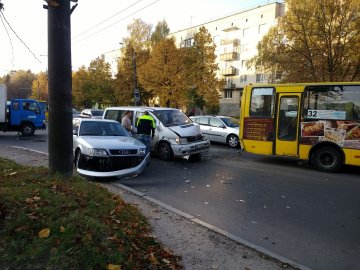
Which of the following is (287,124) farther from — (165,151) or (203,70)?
(203,70)

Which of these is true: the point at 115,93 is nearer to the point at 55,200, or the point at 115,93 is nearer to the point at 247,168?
the point at 247,168

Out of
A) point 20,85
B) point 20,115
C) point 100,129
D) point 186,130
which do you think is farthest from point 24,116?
point 20,85

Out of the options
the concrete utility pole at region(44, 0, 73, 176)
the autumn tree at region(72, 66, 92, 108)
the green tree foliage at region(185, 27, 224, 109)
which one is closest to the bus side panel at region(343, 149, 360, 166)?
the concrete utility pole at region(44, 0, 73, 176)

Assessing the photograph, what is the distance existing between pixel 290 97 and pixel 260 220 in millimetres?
6840

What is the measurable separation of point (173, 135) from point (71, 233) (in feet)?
26.6

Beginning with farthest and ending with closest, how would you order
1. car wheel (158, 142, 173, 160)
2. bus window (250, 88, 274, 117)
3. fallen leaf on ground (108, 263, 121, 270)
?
bus window (250, 88, 274, 117)
car wheel (158, 142, 173, 160)
fallen leaf on ground (108, 263, 121, 270)

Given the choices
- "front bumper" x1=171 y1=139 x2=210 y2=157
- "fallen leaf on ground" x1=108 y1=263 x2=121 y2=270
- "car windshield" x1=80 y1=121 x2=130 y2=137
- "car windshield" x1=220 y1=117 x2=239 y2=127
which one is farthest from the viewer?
"car windshield" x1=220 y1=117 x2=239 y2=127

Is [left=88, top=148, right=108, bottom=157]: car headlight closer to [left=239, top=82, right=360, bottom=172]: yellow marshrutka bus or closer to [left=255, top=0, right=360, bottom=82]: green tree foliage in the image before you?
[left=239, top=82, right=360, bottom=172]: yellow marshrutka bus

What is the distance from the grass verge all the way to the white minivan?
6.15 m

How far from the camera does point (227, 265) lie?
429 cm

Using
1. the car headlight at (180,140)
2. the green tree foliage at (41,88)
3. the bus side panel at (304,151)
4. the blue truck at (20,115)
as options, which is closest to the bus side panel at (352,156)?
the bus side panel at (304,151)

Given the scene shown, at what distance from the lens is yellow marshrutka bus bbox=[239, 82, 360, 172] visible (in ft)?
35.6

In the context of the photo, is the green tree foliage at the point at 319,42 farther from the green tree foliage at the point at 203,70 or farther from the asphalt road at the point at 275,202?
the green tree foliage at the point at 203,70

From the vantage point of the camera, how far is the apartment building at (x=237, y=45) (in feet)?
165
